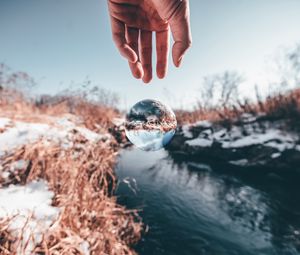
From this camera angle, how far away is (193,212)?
4496 mm

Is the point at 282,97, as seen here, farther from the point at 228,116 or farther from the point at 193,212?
the point at 193,212

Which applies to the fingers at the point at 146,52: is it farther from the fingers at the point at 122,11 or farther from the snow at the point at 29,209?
the snow at the point at 29,209

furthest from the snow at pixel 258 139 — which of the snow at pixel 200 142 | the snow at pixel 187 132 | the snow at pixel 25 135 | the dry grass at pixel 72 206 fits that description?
the snow at pixel 25 135

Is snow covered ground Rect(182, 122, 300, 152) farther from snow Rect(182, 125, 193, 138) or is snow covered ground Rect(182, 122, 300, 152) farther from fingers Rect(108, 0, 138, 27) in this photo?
fingers Rect(108, 0, 138, 27)

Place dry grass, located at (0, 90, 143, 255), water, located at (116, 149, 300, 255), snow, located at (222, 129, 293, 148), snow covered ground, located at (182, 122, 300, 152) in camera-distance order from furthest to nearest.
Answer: snow, located at (222, 129, 293, 148) < snow covered ground, located at (182, 122, 300, 152) < water, located at (116, 149, 300, 255) < dry grass, located at (0, 90, 143, 255)

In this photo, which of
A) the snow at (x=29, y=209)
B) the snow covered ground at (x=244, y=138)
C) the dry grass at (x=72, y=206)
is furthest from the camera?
the snow covered ground at (x=244, y=138)

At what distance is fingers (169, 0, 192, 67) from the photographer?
997 mm

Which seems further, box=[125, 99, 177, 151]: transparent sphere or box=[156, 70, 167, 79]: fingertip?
box=[156, 70, 167, 79]: fingertip

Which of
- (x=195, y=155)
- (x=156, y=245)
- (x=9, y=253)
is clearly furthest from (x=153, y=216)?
(x=195, y=155)

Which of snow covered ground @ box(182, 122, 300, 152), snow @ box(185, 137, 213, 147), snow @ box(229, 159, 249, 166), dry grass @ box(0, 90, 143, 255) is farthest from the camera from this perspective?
snow @ box(185, 137, 213, 147)

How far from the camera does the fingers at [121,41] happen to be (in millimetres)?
1162

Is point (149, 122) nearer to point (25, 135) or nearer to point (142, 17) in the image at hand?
point (142, 17)

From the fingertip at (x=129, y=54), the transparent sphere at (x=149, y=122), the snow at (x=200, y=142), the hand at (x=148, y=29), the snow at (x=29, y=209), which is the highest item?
the hand at (x=148, y=29)

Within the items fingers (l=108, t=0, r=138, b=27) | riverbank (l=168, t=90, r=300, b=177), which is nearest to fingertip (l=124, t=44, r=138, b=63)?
fingers (l=108, t=0, r=138, b=27)
